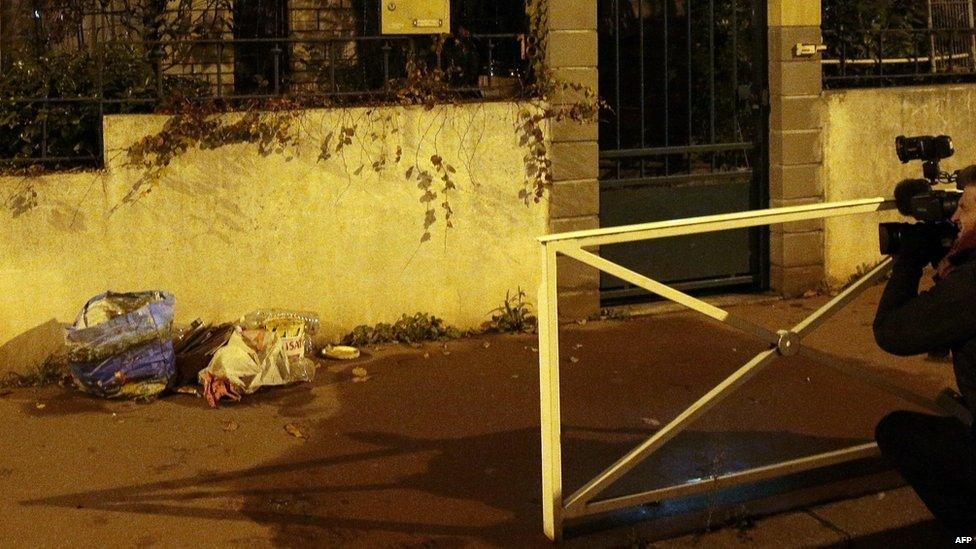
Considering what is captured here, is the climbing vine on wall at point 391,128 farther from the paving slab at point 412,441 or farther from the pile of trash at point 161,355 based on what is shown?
the paving slab at point 412,441

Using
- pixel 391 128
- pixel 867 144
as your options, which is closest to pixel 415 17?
pixel 391 128

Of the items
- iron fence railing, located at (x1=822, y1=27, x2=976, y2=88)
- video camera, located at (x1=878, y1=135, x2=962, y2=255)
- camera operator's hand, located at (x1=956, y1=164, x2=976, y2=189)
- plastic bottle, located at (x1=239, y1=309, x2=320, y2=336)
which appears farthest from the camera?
iron fence railing, located at (x1=822, y1=27, x2=976, y2=88)

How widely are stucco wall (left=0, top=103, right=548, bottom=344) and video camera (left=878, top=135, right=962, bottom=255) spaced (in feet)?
12.1

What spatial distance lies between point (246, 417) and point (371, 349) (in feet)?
4.66

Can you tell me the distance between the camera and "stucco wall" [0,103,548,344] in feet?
24.3

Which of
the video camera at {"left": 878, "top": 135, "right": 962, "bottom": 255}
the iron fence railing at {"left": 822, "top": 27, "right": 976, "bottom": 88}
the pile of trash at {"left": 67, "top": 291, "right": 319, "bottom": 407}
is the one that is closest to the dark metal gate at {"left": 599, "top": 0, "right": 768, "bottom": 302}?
the iron fence railing at {"left": 822, "top": 27, "right": 976, "bottom": 88}

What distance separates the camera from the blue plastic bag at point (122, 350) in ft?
22.9

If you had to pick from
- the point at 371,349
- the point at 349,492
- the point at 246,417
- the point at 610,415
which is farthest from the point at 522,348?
the point at 349,492

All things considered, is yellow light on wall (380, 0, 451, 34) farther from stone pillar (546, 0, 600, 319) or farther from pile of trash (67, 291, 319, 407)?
pile of trash (67, 291, 319, 407)

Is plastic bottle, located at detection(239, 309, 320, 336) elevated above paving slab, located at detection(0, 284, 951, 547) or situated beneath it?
elevated above

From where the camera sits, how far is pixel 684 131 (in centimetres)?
898

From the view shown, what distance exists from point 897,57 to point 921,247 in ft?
18.8

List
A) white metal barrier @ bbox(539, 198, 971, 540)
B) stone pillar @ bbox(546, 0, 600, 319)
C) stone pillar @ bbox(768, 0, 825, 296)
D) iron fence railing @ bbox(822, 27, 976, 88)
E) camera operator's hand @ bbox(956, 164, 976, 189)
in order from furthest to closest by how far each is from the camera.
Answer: iron fence railing @ bbox(822, 27, 976, 88) < stone pillar @ bbox(768, 0, 825, 296) < stone pillar @ bbox(546, 0, 600, 319) < white metal barrier @ bbox(539, 198, 971, 540) < camera operator's hand @ bbox(956, 164, 976, 189)

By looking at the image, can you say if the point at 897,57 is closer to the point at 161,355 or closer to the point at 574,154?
the point at 574,154
